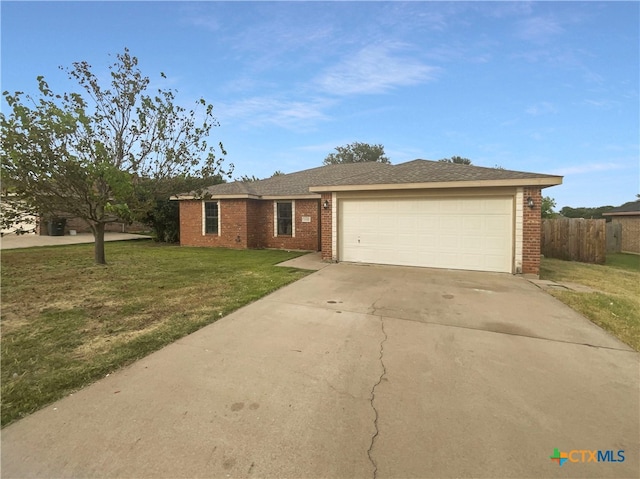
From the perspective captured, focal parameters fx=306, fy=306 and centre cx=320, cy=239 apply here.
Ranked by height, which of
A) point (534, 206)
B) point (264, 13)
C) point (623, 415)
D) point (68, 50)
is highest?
point (264, 13)

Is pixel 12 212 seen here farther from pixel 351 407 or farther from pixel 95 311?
pixel 351 407

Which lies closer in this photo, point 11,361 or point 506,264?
point 11,361

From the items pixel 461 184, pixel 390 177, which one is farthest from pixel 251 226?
pixel 461 184

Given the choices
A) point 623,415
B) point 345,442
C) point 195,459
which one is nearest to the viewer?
point 195,459

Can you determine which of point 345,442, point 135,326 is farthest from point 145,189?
point 345,442

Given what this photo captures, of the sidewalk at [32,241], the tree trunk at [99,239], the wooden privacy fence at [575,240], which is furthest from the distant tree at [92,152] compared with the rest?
the wooden privacy fence at [575,240]

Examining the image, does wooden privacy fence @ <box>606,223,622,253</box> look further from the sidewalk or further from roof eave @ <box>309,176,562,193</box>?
the sidewalk

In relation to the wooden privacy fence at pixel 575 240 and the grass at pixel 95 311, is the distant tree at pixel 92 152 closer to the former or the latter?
the grass at pixel 95 311

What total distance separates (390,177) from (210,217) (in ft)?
30.8

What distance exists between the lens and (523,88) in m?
10.9

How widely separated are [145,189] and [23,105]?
9.74 feet

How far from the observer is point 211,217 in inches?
598

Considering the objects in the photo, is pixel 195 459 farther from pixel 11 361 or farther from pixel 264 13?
pixel 264 13

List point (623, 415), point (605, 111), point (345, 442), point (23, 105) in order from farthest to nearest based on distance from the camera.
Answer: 1. point (605, 111)
2. point (23, 105)
3. point (623, 415)
4. point (345, 442)
